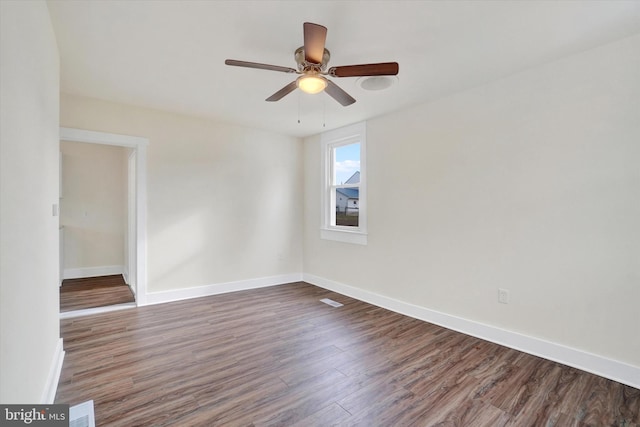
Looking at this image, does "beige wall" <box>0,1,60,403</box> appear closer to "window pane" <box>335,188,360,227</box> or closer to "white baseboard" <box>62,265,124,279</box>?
"window pane" <box>335,188,360,227</box>

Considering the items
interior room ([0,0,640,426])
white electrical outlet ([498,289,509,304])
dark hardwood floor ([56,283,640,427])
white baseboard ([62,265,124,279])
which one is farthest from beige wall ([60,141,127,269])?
white electrical outlet ([498,289,509,304])

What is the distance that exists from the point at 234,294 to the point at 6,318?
3.39 meters

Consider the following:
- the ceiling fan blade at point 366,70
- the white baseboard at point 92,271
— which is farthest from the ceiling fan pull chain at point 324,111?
the white baseboard at point 92,271

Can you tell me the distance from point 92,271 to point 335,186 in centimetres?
487

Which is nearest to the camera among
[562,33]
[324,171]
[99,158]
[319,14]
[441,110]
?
[319,14]

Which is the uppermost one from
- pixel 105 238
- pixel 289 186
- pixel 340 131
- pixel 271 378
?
pixel 340 131

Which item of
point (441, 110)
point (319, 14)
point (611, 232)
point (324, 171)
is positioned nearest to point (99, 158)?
point (324, 171)

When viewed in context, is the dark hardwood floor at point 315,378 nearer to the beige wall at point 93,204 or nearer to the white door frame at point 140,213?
the white door frame at point 140,213

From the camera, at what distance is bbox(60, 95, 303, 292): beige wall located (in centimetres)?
385

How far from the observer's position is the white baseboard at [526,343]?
2207 millimetres

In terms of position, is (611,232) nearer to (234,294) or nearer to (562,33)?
(562,33)

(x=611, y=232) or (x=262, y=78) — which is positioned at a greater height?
(x=262, y=78)

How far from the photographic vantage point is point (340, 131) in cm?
454

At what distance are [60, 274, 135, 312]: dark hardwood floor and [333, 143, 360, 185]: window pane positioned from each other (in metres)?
3.45
